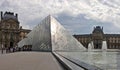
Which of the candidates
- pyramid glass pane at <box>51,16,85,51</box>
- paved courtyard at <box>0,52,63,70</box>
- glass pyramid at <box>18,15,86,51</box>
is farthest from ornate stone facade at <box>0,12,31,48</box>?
paved courtyard at <box>0,52,63,70</box>

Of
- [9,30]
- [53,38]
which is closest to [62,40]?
[53,38]

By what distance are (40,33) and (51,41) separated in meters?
7.06

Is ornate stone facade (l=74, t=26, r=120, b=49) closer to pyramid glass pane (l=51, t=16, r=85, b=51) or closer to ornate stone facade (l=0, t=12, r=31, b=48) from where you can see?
ornate stone facade (l=0, t=12, r=31, b=48)

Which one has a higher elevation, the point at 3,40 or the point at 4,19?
the point at 4,19

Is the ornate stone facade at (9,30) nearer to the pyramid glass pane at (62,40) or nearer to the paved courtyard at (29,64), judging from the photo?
the pyramid glass pane at (62,40)

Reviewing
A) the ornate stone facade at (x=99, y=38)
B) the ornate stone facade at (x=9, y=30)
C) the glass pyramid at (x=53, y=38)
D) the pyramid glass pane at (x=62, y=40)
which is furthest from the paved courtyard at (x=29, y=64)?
the ornate stone facade at (x=99, y=38)

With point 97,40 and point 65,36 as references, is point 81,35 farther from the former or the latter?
point 65,36

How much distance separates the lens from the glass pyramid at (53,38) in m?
48.5

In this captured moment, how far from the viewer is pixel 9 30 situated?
133 metres

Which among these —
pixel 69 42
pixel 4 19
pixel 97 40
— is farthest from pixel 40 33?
pixel 97 40

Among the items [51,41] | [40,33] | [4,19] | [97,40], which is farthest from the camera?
[97,40]

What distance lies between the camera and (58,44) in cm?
4875

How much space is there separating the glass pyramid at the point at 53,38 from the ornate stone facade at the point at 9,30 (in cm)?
7653

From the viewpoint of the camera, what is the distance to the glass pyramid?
48534 mm
